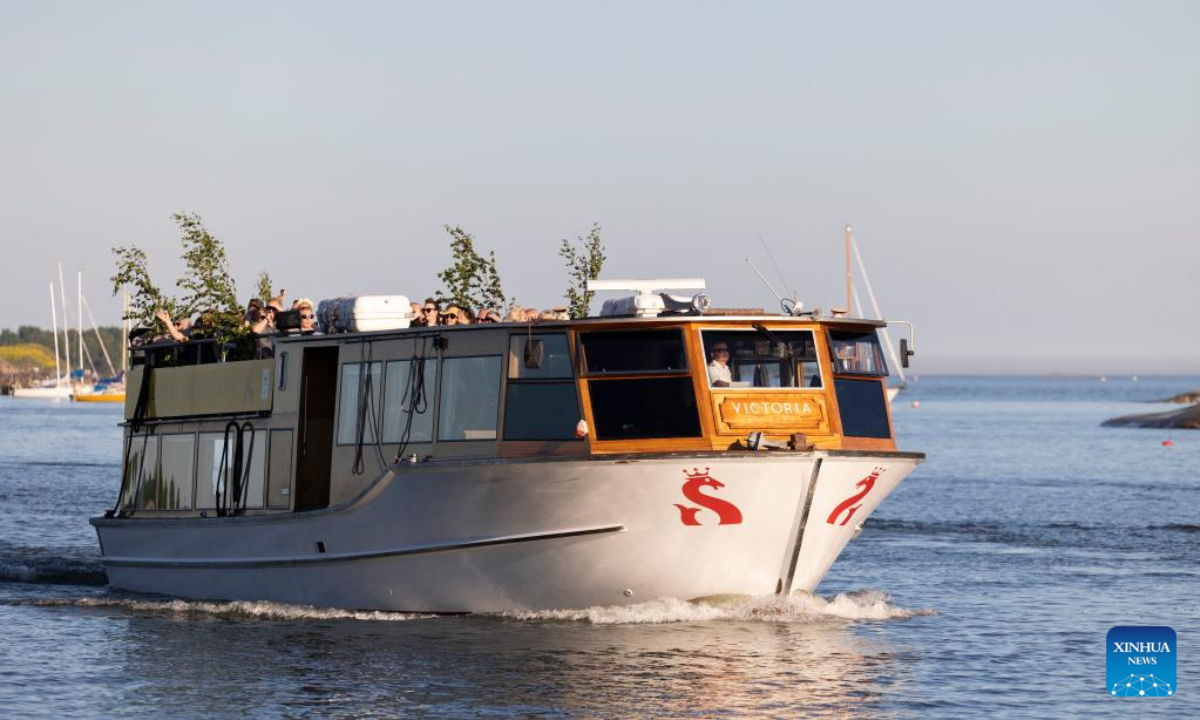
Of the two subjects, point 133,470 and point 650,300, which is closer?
point 650,300

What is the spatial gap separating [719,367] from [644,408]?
3.19 ft

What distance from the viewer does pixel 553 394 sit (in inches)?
752

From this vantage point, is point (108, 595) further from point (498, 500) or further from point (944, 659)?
point (944, 659)

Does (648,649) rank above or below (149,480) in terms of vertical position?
below

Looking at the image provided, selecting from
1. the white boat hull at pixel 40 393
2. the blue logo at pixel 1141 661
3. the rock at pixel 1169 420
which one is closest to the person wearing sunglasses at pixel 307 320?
the blue logo at pixel 1141 661

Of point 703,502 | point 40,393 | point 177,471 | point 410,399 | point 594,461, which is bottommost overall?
point 40,393

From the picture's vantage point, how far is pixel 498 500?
19.1 m

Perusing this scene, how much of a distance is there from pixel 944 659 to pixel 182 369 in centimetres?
1174

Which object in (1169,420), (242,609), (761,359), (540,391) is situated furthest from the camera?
(1169,420)

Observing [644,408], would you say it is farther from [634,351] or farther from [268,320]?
[268,320]

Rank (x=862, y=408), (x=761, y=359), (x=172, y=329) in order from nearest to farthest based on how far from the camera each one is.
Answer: (x=761, y=359) < (x=862, y=408) < (x=172, y=329)

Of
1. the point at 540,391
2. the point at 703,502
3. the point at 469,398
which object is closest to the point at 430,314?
the point at 469,398

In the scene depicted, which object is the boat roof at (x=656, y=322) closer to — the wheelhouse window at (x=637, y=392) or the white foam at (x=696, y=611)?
the wheelhouse window at (x=637, y=392)

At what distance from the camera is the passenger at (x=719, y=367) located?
1898cm
